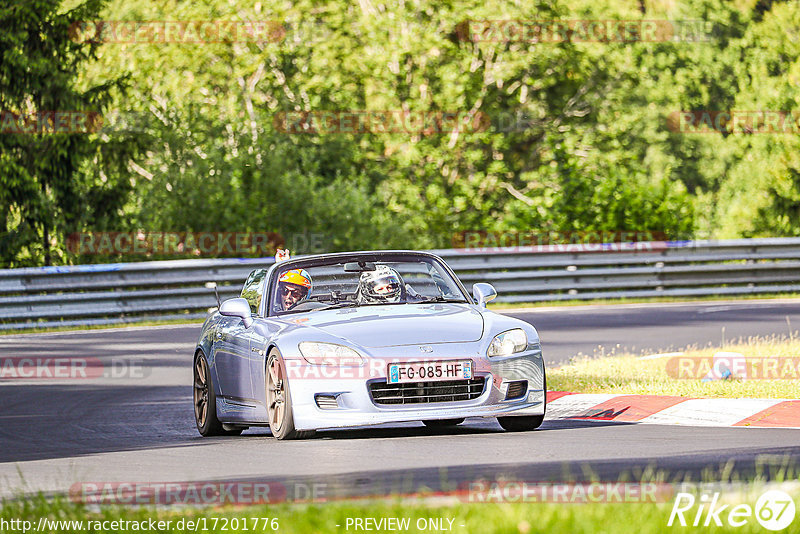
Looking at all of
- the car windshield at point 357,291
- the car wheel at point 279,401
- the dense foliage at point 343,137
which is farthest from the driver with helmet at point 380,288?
the dense foliage at point 343,137

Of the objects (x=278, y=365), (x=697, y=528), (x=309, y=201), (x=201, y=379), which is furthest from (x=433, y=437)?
(x=309, y=201)

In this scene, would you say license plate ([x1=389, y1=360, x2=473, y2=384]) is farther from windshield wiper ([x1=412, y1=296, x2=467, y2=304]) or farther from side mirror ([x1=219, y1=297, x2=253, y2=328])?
side mirror ([x1=219, y1=297, x2=253, y2=328])

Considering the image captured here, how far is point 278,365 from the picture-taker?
10.1m

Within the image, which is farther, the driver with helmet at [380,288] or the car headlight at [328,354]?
the driver with helmet at [380,288]

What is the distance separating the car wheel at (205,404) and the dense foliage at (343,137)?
1783 cm

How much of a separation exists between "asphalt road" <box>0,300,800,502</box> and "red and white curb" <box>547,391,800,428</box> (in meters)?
0.41

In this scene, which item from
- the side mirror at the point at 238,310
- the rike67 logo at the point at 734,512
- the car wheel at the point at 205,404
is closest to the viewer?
Result: the rike67 logo at the point at 734,512

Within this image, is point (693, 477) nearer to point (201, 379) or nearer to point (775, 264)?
point (201, 379)

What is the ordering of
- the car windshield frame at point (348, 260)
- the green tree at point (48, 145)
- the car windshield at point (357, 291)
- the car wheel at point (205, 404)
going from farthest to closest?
the green tree at point (48, 145)
the car wheel at point (205, 404)
the car windshield frame at point (348, 260)
the car windshield at point (357, 291)

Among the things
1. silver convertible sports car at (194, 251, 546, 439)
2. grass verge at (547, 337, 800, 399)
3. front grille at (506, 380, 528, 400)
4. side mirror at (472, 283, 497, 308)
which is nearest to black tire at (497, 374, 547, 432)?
silver convertible sports car at (194, 251, 546, 439)

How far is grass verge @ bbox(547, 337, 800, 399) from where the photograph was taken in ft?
38.9

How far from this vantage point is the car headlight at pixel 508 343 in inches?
394

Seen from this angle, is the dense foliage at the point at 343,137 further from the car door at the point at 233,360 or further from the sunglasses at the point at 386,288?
the sunglasses at the point at 386,288

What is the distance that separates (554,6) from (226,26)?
27.7 ft
